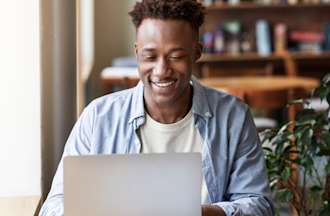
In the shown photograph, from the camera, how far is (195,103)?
1705 millimetres

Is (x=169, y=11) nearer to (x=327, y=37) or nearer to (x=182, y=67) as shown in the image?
(x=182, y=67)

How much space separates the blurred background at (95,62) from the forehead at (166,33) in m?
0.32

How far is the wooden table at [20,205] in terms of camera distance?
1.63 meters

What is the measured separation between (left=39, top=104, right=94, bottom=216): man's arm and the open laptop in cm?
23

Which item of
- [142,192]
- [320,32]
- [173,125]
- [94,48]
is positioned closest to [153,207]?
[142,192]

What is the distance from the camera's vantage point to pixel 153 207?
1.33 meters

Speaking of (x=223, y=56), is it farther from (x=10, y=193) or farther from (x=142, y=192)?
(x=142, y=192)

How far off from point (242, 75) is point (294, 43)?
0.55 meters

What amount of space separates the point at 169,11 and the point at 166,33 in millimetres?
56

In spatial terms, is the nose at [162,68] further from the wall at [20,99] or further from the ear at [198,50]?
the wall at [20,99]

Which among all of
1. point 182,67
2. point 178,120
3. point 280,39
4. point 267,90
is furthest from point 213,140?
point 280,39

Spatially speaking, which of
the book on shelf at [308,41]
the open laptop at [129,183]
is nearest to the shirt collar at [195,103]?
the open laptop at [129,183]

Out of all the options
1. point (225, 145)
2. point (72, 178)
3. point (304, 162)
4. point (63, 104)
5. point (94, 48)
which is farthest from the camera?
point (94, 48)

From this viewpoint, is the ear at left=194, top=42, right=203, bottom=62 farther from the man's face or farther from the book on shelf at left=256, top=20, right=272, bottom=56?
the book on shelf at left=256, top=20, right=272, bottom=56
